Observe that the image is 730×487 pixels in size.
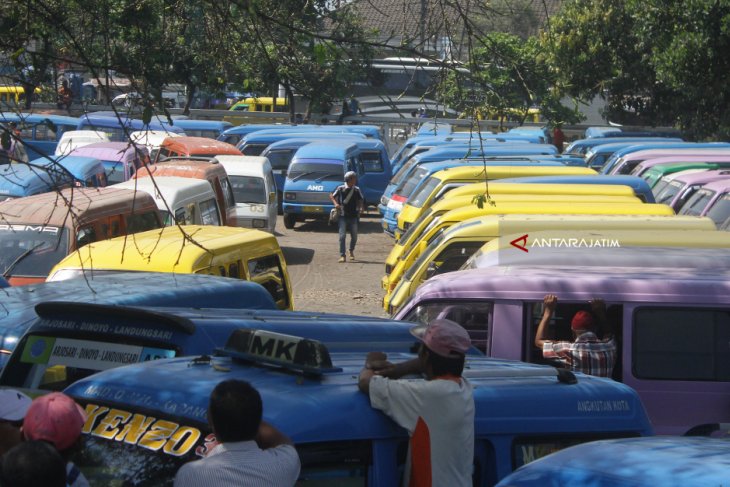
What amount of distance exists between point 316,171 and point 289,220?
55.4 inches

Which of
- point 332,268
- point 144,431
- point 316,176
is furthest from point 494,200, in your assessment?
point 316,176

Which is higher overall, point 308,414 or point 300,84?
point 300,84

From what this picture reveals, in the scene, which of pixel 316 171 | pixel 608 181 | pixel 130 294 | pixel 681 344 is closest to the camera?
pixel 130 294

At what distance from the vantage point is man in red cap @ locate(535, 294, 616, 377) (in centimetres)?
727

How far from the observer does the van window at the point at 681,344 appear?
24.4 ft

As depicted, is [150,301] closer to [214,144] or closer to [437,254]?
[437,254]

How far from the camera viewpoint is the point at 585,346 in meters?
7.27

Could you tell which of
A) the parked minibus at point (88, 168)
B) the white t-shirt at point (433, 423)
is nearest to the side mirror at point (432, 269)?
the white t-shirt at point (433, 423)

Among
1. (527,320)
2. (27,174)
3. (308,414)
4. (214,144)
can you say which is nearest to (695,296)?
(527,320)

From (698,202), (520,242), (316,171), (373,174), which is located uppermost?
(520,242)

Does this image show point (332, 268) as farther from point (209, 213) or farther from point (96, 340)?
point (96, 340)

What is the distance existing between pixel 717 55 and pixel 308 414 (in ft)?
58.2

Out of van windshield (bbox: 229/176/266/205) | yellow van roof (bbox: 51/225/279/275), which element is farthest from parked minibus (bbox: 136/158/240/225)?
yellow van roof (bbox: 51/225/279/275)

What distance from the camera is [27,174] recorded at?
1730 cm
